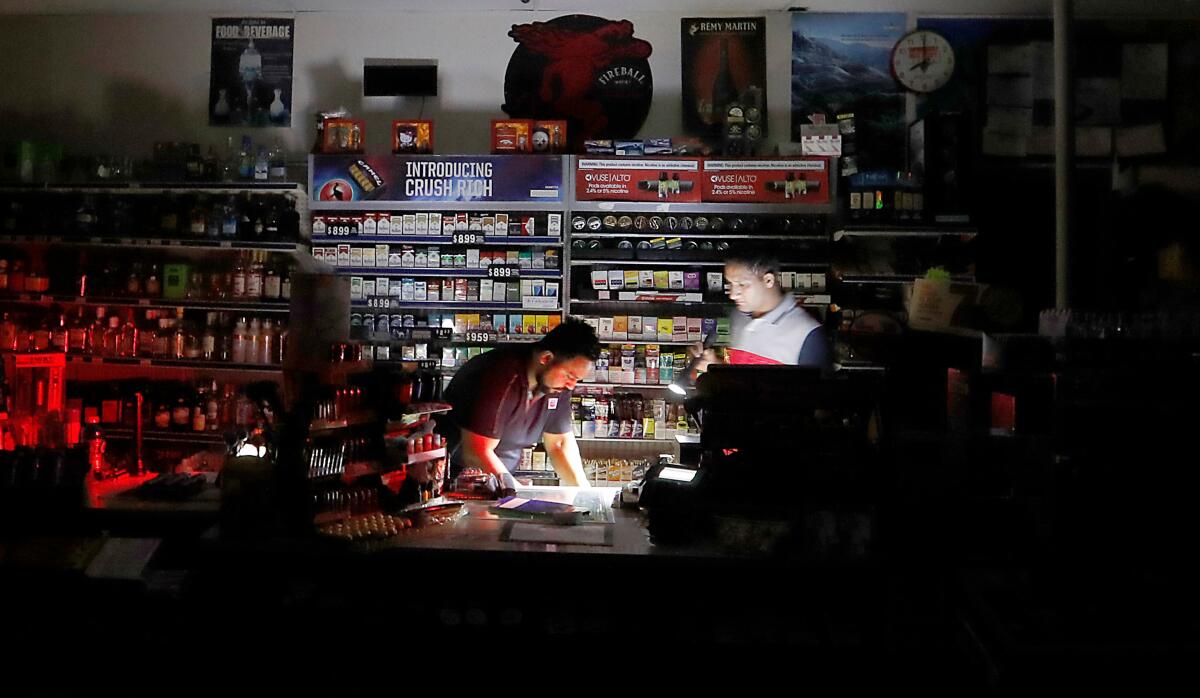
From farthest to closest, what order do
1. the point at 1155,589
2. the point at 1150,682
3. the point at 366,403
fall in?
the point at 366,403 < the point at 1155,589 < the point at 1150,682

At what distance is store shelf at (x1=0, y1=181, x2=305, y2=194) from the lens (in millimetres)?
4988

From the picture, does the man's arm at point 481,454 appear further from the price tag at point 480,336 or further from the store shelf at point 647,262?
the store shelf at point 647,262

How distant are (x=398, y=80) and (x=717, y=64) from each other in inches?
97.3

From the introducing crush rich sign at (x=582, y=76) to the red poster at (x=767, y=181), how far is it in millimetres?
1083

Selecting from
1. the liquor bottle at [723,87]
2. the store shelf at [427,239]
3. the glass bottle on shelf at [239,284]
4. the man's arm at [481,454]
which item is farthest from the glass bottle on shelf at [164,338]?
the liquor bottle at [723,87]

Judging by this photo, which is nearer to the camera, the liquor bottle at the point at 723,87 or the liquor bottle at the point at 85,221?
the liquor bottle at the point at 85,221

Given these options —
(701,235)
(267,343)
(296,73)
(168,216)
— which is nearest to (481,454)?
(701,235)

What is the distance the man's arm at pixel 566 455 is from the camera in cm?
387

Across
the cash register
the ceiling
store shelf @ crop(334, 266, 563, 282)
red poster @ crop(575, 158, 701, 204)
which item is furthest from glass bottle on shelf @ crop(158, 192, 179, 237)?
the cash register

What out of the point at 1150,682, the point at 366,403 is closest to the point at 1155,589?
the point at 1150,682

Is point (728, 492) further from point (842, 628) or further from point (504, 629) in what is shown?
point (504, 629)

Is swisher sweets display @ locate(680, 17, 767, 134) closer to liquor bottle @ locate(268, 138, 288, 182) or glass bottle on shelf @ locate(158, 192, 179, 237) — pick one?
liquor bottle @ locate(268, 138, 288, 182)

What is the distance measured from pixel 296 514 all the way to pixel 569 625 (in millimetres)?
1037

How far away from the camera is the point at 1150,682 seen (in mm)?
1967
